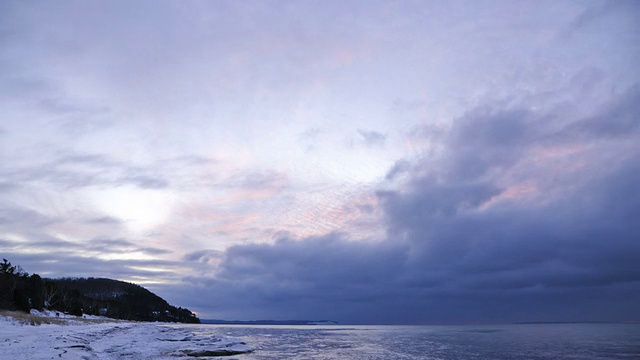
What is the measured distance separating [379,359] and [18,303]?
7923cm

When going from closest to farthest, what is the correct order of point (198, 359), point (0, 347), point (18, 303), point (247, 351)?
point (0, 347), point (198, 359), point (247, 351), point (18, 303)

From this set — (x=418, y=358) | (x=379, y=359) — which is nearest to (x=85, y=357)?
(x=379, y=359)

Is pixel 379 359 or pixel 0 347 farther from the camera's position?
pixel 379 359

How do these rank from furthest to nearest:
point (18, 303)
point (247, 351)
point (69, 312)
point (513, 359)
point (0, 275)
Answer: point (69, 312), point (0, 275), point (18, 303), point (247, 351), point (513, 359)

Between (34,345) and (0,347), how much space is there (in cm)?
283

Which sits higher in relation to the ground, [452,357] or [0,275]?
[0,275]

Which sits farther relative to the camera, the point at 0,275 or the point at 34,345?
the point at 0,275

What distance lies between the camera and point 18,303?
82.6 meters

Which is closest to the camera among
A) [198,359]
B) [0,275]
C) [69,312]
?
[198,359]

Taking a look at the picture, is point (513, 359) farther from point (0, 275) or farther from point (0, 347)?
point (0, 275)

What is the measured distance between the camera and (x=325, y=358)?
4138 centimetres

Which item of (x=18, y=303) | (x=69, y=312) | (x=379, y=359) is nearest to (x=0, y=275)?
(x=18, y=303)

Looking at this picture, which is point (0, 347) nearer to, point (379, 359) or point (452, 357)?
point (379, 359)

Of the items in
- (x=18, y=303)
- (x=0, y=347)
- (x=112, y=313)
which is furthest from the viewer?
(x=112, y=313)
